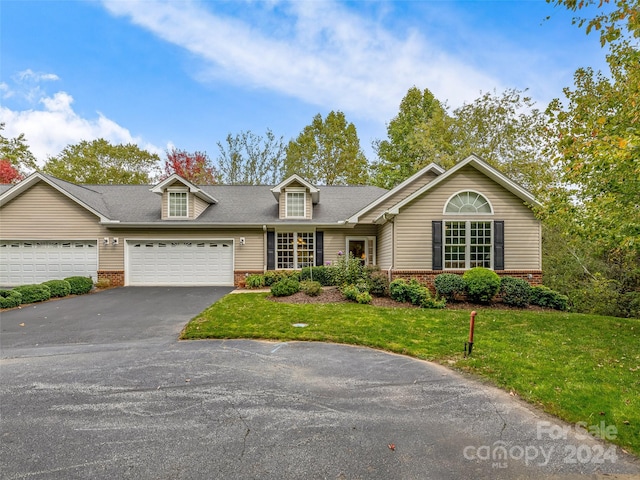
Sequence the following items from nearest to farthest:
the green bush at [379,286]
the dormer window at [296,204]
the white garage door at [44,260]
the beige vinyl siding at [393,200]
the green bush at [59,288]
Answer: the green bush at [379,286] < the green bush at [59,288] < the beige vinyl siding at [393,200] < the white garage door at [44,260] < the dormer window at [296,204]

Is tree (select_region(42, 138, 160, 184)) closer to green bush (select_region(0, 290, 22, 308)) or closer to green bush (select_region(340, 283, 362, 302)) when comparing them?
green bush (select_region(0, 290, 22, 308))

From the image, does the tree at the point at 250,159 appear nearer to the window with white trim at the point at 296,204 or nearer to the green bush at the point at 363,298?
the window with white trim at the point at 296,204

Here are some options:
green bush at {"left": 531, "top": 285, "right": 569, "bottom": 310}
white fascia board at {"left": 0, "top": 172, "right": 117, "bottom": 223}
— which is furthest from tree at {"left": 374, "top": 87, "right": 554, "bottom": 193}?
white fascia board at {"left": 0, "top": 172, "right": 117, "bottom": 223}

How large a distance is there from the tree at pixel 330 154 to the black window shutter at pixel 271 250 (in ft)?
41.5

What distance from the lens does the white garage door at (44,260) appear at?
14.0 meters

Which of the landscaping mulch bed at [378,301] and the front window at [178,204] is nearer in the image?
the landscaping mulch bed at [378,301]

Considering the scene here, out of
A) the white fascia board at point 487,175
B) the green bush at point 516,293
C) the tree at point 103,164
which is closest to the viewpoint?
the green bush at point 516,293

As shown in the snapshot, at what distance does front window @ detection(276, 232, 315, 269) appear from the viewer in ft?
48.9

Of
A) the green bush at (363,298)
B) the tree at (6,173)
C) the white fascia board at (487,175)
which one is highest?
the tree at (6,173)

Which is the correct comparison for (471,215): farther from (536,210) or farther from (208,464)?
→ (208,464)

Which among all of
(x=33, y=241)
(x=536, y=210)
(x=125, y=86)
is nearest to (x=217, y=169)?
(x=125, y=86)

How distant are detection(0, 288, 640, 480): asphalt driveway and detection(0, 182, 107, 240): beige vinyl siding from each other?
1022 cm

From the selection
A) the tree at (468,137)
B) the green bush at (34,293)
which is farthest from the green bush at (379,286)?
the tree at (468,137)

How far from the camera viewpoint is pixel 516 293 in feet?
32.7
